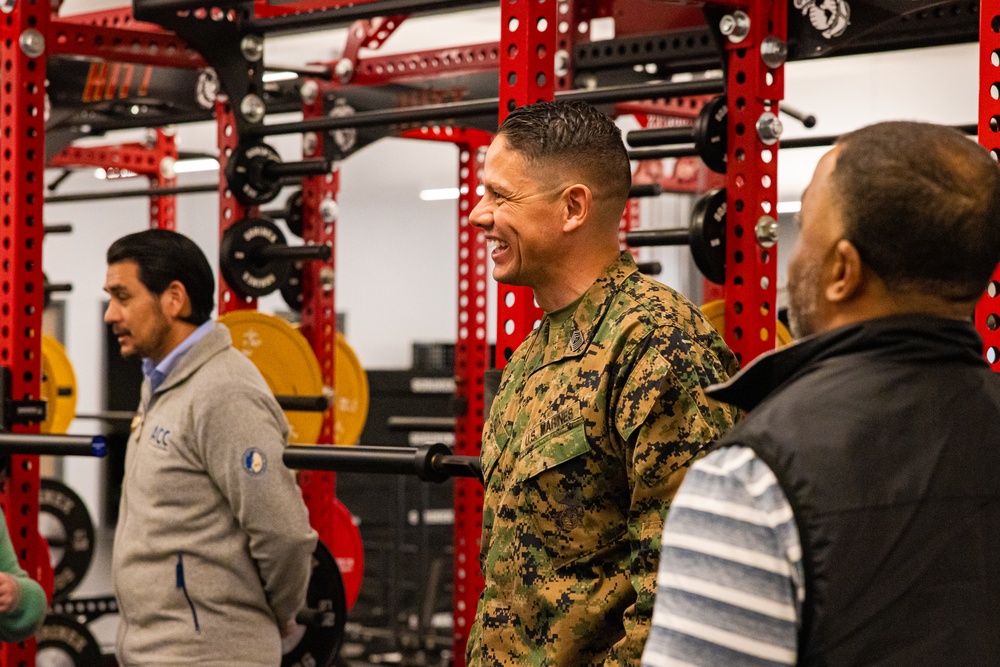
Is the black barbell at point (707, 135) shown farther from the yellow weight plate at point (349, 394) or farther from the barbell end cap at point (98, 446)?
the yellow weight plate at point (349, 394)

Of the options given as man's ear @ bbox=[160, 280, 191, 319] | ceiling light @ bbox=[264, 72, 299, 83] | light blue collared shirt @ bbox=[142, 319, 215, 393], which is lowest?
light blue collared shirt @ bbox=[142, 319, 215, 393]

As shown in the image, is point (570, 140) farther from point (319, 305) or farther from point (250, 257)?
point (319, 305)

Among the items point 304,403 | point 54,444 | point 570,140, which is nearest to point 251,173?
point 304,403

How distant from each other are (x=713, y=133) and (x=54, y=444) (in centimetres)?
173

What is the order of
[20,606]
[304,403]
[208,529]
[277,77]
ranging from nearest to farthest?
[20,606], [208,529], [304,403], [277,77]

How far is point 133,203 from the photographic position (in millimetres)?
13102

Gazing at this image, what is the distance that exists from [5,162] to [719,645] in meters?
3.01

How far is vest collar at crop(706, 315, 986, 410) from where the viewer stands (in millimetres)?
1226

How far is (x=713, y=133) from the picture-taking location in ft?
9.79

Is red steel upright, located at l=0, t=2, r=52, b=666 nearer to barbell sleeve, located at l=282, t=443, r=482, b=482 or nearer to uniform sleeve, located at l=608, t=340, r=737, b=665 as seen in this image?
barbell sleeve, located at l=282, t=443, r=482, b=482

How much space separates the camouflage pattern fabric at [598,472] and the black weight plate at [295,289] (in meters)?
2.78

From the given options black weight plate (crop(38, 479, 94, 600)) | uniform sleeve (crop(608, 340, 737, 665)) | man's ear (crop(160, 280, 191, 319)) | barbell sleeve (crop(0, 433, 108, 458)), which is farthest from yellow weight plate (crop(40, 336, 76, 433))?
uniform sleeve (crop(608, 340, 737, 665))

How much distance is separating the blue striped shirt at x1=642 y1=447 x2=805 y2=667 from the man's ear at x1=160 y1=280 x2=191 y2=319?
2.31 metres

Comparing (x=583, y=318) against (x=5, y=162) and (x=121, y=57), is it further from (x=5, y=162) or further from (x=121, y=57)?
(x=121, y=57)
